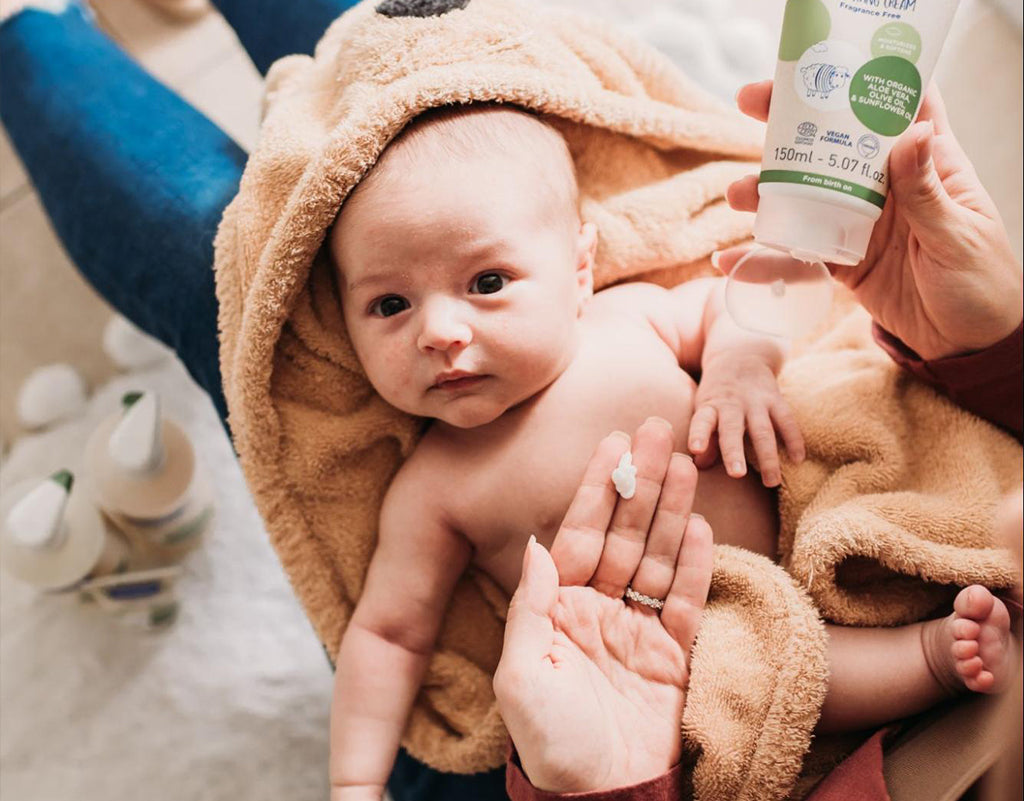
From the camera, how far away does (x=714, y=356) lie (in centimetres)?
92

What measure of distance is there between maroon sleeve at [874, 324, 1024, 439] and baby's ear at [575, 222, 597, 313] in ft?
1.05

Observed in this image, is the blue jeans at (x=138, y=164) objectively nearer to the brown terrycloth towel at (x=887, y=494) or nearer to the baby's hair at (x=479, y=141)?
the baby's hair at (x=479, y=141)

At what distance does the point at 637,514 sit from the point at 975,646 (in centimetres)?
29

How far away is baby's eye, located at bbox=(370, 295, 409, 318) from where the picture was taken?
874 millimetres

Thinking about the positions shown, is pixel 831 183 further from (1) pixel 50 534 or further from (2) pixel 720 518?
(1) pixel 50 534

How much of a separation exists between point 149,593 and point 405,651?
52 centimetres

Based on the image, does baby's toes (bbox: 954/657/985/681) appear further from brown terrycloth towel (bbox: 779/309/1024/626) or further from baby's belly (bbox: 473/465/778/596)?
baby's belly (bbox: 473/465/778/596)

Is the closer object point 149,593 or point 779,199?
point 779,199

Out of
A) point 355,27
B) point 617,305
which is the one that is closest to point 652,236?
point 617,305

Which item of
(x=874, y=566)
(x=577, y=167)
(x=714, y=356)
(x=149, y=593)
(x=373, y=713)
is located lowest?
(x=149, y=593)

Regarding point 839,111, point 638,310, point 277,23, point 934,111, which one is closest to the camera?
point 839,111

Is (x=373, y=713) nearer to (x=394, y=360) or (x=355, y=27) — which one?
(x=394, y=360)

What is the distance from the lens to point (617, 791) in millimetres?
716

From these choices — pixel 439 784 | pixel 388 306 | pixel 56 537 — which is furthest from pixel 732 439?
pixel 56 537
